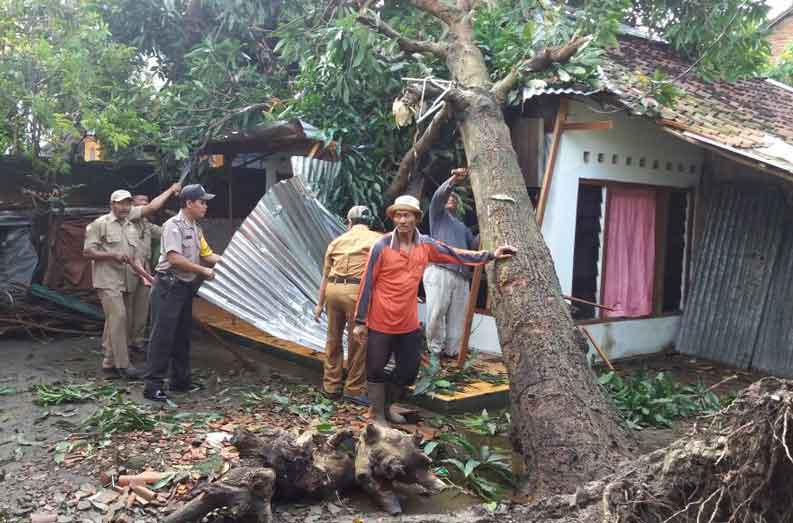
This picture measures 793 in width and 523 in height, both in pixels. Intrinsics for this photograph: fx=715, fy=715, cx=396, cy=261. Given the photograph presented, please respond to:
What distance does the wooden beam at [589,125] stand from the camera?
7457 mm

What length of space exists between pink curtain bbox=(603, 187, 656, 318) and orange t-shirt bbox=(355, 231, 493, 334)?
3577 millimetres

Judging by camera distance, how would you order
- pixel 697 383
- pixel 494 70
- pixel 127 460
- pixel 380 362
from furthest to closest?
pixel 494 70 < pixel 697 383 < pixel 380 362 < pixel 127 460

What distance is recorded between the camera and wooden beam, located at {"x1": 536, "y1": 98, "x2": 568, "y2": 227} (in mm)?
7543

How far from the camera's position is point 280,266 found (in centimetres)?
690

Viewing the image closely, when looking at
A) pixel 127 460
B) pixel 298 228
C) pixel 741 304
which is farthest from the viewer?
pixel 741 304

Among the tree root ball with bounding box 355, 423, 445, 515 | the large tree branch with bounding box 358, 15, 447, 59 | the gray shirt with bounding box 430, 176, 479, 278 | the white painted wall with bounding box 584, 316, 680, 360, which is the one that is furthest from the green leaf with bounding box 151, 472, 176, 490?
the white painted wall with bounding box 584, 316, 680, 360

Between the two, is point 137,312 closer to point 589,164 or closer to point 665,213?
point 589,164

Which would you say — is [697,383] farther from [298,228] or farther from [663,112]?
[298,228]

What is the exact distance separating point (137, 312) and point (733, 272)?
704 cm

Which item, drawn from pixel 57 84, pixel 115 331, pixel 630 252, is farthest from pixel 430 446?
pixel 57 84

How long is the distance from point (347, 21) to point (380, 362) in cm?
374

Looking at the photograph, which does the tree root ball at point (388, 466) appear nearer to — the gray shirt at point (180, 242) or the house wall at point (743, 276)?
the gray shirt at point (180, 242)

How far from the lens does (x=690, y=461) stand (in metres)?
3.10

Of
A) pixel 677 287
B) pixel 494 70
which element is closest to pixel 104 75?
pixel 494 70
